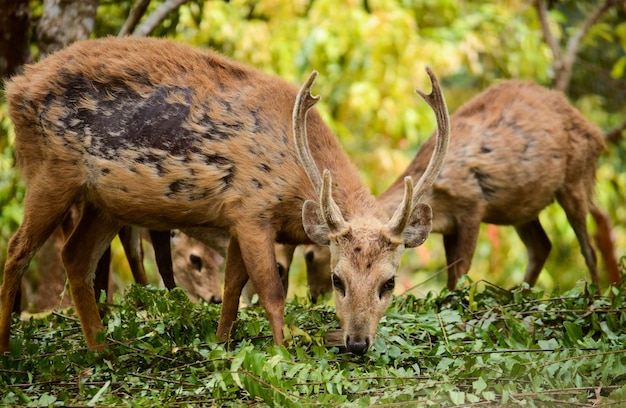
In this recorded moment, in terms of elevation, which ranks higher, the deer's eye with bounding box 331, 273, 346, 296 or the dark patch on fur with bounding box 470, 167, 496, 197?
the deer's eye with bounding box 331, 273, 346, 296

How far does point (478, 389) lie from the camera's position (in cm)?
470

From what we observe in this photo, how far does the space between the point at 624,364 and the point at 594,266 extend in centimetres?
429

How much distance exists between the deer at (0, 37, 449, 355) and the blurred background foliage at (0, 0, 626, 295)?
496 cm

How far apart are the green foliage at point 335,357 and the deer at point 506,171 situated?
1.51 m

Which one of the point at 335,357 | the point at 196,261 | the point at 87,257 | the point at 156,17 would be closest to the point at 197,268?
the point at 196,261

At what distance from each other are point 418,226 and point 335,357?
1.02 m

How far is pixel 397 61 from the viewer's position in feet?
41.4

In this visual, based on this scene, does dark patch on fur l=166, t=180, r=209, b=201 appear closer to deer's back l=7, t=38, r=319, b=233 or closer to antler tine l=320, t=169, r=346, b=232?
deer's back l=7, t=38, r=319, b=233

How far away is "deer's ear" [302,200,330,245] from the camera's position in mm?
5801

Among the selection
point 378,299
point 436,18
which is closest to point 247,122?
point 378,299

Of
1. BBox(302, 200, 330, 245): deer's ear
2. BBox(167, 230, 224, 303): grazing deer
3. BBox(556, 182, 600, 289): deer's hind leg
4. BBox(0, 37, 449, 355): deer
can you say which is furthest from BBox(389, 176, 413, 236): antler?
BBox(556, 182, 600, 289): deer's hind leg

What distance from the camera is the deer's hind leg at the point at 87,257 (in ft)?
20.7

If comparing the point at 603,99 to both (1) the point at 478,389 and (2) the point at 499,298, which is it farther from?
(1) the point at 478,389

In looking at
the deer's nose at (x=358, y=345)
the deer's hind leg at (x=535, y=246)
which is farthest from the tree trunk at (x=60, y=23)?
the deer's hind leg at (x=535, y=246)
